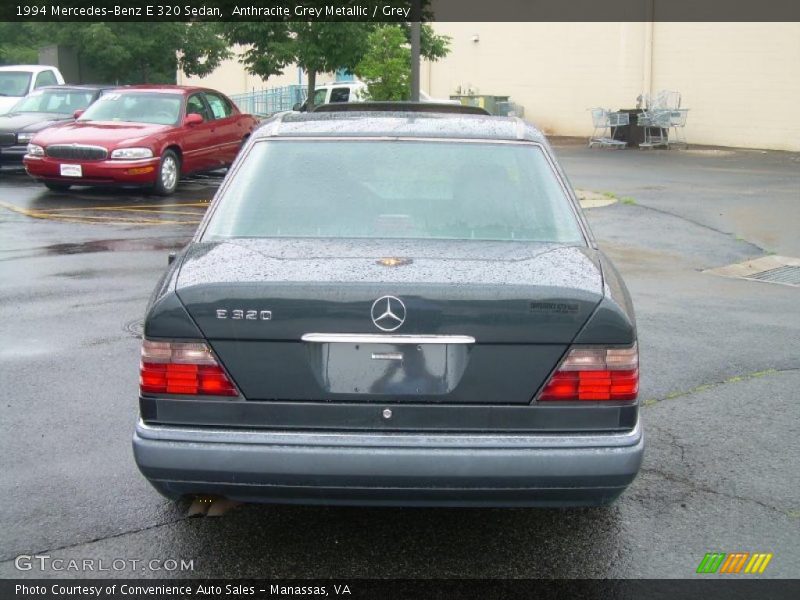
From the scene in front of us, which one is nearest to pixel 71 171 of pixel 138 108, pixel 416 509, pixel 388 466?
pixel 138 108

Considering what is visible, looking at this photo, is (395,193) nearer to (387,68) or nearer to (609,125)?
(387,68)

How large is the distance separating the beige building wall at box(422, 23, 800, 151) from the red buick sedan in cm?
1442

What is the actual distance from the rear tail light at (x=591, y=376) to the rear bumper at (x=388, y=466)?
15cm

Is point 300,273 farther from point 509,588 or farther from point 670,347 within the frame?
point 670,347

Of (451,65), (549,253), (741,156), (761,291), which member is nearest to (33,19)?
(451,65)

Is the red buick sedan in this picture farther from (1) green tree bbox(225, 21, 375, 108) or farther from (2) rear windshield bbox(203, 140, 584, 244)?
(2) rear windshield bbox(203, 140, 584, 244)

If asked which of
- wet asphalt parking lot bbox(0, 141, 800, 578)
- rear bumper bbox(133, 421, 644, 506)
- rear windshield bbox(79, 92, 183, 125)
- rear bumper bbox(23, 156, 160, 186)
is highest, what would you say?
rear windshield bbox(79, 92, 183, 125)

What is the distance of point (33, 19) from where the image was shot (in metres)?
31.3

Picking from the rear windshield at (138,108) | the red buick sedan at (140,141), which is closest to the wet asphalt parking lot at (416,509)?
the red buick sedan at (140,141)

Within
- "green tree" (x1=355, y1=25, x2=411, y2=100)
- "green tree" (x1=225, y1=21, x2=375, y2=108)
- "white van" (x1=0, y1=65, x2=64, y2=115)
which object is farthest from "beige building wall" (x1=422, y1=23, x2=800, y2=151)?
"white van" (x1=0, y1=65, x2=64, y2=115)

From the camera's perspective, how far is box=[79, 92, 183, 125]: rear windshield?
15930mm

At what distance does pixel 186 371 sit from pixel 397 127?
1722 mm

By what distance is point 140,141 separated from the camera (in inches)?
583

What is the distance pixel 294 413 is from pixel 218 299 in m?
0.47
